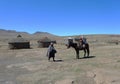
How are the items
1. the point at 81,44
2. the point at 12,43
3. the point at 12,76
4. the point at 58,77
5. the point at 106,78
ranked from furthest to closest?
the point at 12,43 < the point at 81,44 < the point at 12,76 < the point at 58,77 < the point at 106,78

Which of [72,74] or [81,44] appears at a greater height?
[81,44]

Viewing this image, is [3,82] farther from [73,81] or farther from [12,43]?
[12,43]

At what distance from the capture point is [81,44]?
25344mm

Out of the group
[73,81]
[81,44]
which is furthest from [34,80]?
[81,44]

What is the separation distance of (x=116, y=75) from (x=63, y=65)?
6989 millimetres

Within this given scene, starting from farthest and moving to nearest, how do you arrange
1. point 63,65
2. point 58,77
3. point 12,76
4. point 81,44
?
point 81,44, point 63,65, point 12,76, point 58,77

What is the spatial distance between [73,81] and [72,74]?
1968 millimetres

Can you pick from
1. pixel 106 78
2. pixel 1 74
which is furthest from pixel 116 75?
pixel 1 74

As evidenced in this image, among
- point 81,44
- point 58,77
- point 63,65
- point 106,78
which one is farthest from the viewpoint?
point 81,44

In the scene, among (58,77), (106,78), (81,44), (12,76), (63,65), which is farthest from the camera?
(81,44)

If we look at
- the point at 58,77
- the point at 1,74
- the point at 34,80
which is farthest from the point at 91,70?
the point at 1,74

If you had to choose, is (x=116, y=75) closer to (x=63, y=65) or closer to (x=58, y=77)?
(x=58, y=77)

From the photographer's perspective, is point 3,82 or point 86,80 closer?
point 86,80

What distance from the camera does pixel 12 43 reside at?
49344 mm
